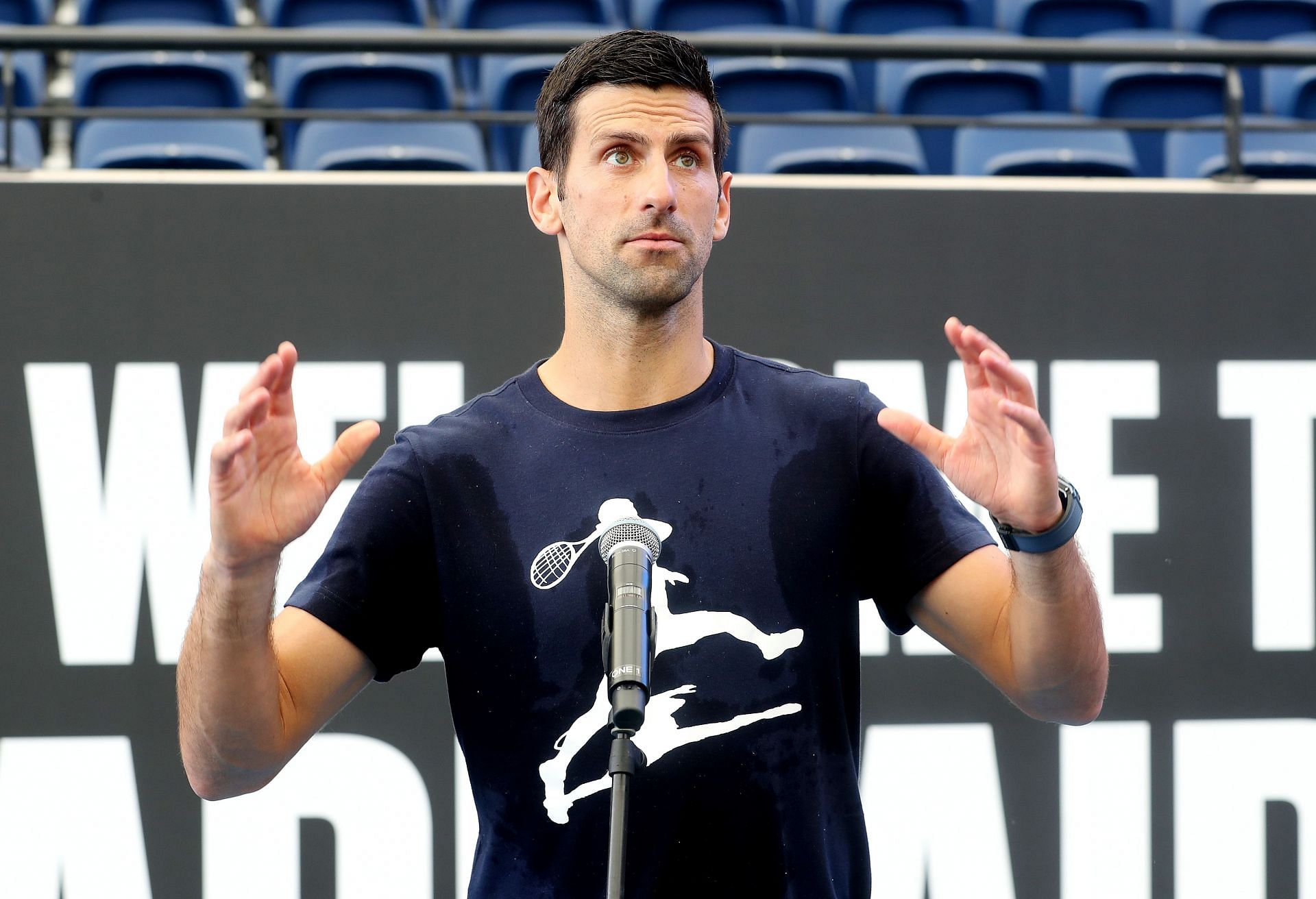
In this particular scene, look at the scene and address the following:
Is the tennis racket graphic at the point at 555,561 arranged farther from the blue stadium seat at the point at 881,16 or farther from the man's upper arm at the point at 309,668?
the blue stadium seat at the point at 881,16

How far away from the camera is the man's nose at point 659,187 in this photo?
1.63 meters

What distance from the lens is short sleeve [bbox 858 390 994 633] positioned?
164cm

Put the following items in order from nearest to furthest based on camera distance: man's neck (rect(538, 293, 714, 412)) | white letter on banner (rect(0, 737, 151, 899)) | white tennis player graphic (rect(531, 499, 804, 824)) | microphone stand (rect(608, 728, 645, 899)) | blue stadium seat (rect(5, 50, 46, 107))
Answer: microphone stand (rect(608, 728, 645, 899)) → white tennis player graphic (rect(531, 499, 804, 824)) → man's neck (rect(538, 293, 714, 412)) → white letter on banner (rect(0, 737, 151, 899)) → blue stadium seat (rect(5, 50, 46, 107))

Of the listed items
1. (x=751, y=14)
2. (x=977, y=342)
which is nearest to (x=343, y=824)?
(x=977, y=342)

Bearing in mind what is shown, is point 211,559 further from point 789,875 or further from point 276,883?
point 276,883

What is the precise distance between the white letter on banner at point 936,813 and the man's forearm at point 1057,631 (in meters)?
2.04

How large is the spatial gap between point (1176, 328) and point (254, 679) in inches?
116

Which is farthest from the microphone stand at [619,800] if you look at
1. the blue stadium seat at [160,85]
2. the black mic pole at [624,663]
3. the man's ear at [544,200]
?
the blue stadium seat at [160,85]

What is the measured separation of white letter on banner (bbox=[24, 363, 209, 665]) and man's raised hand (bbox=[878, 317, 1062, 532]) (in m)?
2.48

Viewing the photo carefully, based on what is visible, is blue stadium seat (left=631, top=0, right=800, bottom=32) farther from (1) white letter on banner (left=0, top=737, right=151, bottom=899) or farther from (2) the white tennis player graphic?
(2) the white tennis player graphic

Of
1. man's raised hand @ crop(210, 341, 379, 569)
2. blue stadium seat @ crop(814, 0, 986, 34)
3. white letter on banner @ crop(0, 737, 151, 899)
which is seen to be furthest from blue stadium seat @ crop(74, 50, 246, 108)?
man's raised hand @ crop(210, 341, 379, 569)

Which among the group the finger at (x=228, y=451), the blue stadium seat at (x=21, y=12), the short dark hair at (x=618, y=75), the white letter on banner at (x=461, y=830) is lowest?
the white letter on banner at (x=461, y=830)

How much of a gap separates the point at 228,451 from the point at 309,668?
363 millimetres

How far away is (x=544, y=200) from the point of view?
6.01ft
